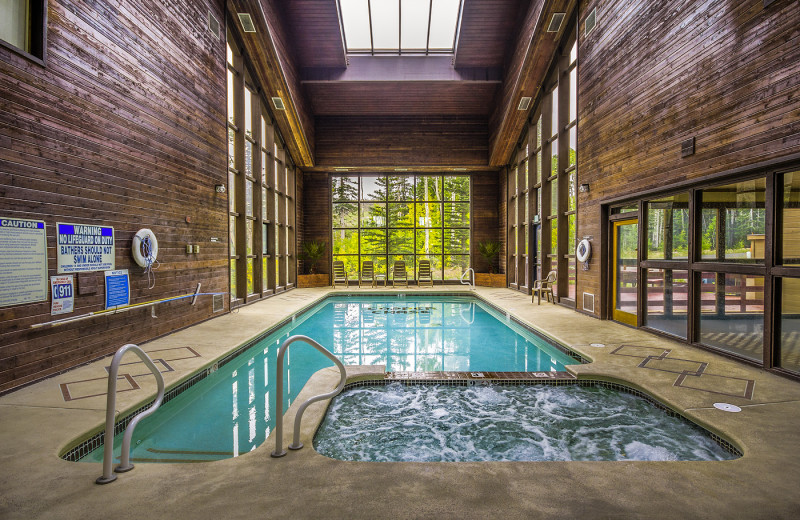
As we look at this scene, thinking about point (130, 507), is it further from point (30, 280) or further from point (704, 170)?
point (704, 170)

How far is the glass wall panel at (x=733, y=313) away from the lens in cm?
383

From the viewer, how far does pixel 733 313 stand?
4145mm

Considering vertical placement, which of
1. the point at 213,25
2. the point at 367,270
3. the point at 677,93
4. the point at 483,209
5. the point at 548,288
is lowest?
the point at 548,288

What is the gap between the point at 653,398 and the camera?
10.6ft

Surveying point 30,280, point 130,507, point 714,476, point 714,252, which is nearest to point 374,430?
point 130,507

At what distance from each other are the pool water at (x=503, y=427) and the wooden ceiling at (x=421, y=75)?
7.15 m

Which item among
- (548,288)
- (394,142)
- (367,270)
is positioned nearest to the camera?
(548,288)

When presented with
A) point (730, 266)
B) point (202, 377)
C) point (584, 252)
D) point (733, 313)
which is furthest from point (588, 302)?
point (202, 377)

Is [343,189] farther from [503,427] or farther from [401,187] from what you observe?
[503,427]

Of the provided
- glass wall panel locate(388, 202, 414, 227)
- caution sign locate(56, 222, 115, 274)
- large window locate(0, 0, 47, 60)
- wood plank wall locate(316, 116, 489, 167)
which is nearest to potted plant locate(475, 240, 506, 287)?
glass wall panel locate(388, 202, 414, 227)

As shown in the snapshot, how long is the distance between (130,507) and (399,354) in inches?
146

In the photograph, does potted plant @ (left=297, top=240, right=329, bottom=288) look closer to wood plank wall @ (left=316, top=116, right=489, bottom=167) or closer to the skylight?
wood plank wall @ (left=316, top=116, right=489, bottom=167)

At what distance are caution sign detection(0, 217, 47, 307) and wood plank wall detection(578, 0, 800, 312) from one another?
20.6 ft

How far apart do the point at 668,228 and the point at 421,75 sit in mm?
7604
